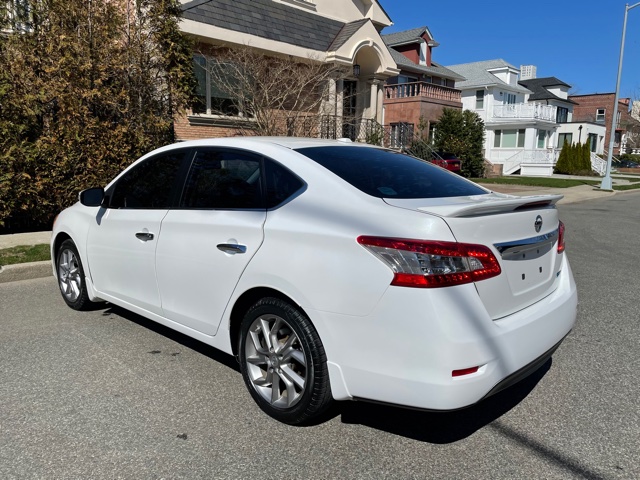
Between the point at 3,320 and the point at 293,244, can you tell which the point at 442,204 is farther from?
the point at 3,320

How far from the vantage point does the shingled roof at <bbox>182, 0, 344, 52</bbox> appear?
14.0 metres

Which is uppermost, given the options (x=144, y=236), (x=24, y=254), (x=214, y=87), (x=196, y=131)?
(x=214, y=87)

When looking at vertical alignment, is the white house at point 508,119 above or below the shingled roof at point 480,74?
below

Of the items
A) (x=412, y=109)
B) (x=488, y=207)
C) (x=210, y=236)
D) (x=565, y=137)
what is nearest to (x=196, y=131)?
(x=210, y=236)

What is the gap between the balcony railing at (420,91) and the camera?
29211 millimetres

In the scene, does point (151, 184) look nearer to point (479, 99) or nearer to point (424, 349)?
point (424, 349)

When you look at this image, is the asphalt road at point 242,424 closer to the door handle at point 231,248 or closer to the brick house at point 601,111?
the door handle at point 231,248

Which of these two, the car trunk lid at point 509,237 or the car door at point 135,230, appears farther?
the car door at point 135,230

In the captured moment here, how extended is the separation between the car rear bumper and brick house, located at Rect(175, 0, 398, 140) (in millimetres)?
10075

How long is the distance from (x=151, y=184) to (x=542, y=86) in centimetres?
5960

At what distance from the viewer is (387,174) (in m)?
3.34

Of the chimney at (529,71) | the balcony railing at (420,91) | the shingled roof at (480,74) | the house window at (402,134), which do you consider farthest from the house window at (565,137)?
the house window at (402,134)

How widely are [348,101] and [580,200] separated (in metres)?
9.59

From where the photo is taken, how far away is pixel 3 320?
4.84m
